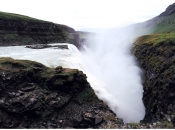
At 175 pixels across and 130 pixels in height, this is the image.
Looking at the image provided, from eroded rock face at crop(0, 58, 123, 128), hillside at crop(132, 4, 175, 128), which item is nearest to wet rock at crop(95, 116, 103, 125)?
eroded rock face at crop(0, 58, 123, 128)

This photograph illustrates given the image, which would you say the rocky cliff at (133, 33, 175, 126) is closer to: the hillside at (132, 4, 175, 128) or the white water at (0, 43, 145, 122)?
the hillside at (132, 4, 175, 128)

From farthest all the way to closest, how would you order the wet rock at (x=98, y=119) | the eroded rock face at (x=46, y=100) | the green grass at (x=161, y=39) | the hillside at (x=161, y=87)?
the green grass at (x=161, y=39), the hillside at (x=161, y=87), the wet rock at (x=98, y=119), the eroded rock face at (x=46, y=100)

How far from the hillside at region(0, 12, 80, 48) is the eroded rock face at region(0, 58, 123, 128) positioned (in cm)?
4459

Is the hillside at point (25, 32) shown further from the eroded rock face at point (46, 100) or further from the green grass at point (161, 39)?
the eroded rock face at point (46, 100)

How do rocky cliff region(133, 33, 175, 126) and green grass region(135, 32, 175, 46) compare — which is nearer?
rocky cliff region(133, 33, 175, 126)

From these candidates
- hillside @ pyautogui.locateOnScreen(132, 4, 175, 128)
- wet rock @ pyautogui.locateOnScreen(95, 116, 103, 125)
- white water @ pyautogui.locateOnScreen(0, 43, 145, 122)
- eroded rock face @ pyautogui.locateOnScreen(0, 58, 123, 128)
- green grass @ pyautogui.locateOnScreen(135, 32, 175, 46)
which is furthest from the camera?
green grass @ pyautogui.locateOnScreen(135, 32, 175, 46)

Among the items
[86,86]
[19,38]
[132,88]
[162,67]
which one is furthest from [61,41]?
[86,86]

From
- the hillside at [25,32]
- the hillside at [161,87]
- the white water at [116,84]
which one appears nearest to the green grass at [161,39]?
the hillside at [161,87]

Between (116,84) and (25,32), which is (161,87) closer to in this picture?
(116,84)

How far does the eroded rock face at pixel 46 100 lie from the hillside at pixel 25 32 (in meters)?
44.6

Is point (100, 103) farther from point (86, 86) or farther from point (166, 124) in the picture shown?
point (166, 124)

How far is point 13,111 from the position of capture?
2023 centimetres

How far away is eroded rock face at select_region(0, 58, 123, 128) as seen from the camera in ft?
67.1

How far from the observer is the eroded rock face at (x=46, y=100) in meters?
20.5
